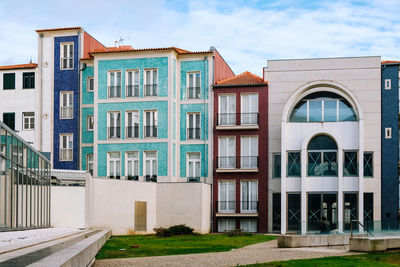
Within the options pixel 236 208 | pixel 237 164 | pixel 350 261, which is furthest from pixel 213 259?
pixel 237 164

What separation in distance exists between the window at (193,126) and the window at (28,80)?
12.2 metres

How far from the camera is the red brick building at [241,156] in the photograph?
4284cm

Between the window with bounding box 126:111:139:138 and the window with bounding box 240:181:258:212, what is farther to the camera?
the window with bounding box 126:111:139:138

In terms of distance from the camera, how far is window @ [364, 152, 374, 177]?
135 ft

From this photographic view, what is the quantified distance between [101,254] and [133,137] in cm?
2303

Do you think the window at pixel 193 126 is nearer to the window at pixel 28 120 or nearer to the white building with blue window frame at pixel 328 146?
the white building with blue window frame at pixel 328 146

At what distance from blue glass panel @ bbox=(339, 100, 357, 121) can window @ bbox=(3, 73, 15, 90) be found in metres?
24.2

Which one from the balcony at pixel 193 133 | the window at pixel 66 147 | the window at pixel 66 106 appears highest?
the window at pixel 66 106

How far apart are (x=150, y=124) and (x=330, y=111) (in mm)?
12458

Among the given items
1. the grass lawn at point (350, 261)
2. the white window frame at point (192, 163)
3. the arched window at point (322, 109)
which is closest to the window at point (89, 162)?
the white window frame at point (192, 163)

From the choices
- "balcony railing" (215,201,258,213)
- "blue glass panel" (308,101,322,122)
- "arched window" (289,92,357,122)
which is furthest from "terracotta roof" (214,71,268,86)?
"balcony railing" (215,201,258,213)

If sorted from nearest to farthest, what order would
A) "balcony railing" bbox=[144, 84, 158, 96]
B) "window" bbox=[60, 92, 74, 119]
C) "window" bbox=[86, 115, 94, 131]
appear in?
"balcony railing" bbox=[144, 84, 158, 96] → "window" bbox=[86, 115, 94, 131] → "window" bbox=[60, 92, 74, 119]

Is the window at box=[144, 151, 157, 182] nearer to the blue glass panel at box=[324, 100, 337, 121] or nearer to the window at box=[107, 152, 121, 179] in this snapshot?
the window at box=[107, 152, 121, 179]

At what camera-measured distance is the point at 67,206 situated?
109 ft
